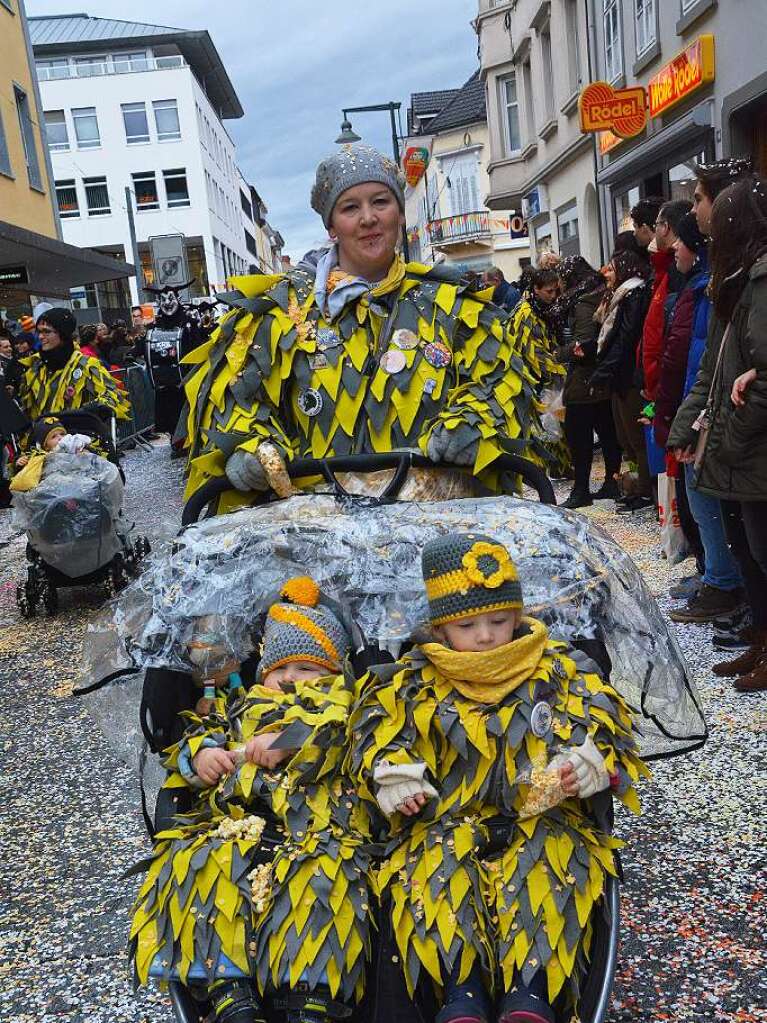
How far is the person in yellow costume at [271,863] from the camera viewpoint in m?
1.78

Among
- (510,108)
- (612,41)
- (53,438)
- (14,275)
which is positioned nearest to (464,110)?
(510,108)

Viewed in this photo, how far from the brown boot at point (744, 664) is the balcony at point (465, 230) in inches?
1717

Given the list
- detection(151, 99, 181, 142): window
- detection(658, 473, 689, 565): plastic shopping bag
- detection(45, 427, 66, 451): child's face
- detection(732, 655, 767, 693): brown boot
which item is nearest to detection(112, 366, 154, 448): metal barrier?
detection(45, 427, 66, 451): child's face

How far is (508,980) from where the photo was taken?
1.75 meters

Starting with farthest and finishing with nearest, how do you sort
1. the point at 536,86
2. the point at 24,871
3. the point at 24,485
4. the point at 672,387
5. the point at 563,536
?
1. the point at 536,86
2. the point at 24,485
3. the point at 672,387
4. the point at 24,871
5. the point at 563,536

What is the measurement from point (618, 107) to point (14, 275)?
931cm

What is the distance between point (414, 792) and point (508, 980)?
352mm

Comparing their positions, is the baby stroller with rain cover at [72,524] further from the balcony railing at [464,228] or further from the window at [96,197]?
the window at [96,197]

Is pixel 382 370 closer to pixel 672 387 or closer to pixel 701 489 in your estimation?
pixel 701 489

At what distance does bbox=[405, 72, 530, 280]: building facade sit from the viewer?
43.3m

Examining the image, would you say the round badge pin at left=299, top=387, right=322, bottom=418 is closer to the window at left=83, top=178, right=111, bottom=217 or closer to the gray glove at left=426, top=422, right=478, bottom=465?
the gray glove at left=426, top=422, right=478, bottom=465

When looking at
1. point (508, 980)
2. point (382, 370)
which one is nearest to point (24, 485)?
point (382, 370)

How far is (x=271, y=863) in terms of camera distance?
1896 millimetres

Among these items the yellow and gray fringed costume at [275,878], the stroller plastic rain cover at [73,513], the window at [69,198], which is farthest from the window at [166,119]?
the yellow and gray fringed costume at [275,878]
